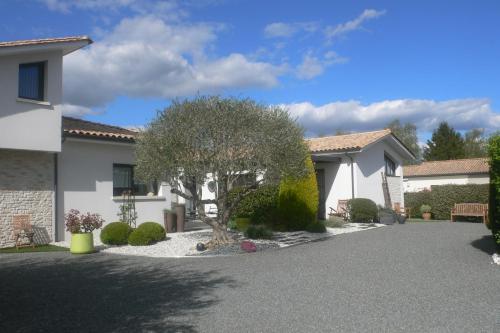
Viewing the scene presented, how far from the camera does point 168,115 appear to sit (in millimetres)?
12781

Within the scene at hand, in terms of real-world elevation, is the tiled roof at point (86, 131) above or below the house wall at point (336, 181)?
above

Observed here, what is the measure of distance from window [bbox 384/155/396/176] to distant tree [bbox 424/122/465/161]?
29.2 m

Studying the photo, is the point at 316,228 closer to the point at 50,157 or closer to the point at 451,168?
the point at 50,157

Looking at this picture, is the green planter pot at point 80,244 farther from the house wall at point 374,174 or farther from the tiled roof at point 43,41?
the house wall at point 374,174

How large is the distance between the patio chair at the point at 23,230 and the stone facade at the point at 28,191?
18 centimetres

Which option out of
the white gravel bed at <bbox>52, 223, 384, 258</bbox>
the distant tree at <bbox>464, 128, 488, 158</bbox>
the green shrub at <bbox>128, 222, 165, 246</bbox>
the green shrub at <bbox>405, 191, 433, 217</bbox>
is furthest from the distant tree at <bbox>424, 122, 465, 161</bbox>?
the green shrub at <bbox>128, 222, 165, 246</bbox>

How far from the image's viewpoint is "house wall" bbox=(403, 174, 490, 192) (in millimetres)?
37312

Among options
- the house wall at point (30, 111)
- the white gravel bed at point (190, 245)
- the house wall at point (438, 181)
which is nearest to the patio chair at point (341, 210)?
the white gravel bed at point (190, 245)

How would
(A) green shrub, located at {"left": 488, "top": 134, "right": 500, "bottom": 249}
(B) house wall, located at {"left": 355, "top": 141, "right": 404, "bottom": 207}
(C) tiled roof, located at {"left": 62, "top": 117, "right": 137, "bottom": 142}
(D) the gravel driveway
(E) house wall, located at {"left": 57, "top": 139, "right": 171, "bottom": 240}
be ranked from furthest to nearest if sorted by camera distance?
(B) house wall, located at {"left": 355, "top": 141, "right": 404, "bottom": 207} < (C) tiled roof, located at {"left": 62, "top": 117, "right": 137, "bottom": 142} < (E) house wall, located at {"left": 57, "top": 139, "right": 171, "bottom": 240} < (A) green shrub, located at {"left": 488, "top": 134, "right": 500, "bottom": 249} < (D) the gravel driveway

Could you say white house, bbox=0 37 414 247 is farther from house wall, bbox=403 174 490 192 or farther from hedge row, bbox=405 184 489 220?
house wall, bbox=403 174 490 192

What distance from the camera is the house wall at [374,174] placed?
23.4 meters

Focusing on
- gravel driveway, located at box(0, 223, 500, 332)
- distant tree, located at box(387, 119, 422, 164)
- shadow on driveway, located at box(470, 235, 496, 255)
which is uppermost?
distant tree, located at box(387, 119, 422, 164)

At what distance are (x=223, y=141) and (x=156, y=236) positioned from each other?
4.51 metres

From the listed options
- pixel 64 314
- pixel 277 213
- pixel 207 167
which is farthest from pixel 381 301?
pixel 277 213
